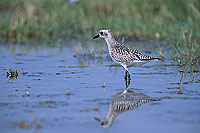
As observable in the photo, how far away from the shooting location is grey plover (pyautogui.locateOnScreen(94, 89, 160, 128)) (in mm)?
6500

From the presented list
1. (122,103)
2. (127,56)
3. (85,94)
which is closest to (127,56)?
(127,56)

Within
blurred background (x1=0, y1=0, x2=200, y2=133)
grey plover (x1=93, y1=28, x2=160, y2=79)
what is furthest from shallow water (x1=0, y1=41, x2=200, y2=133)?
grey plover (x1=93, y1=28, x2=160, y2=79)

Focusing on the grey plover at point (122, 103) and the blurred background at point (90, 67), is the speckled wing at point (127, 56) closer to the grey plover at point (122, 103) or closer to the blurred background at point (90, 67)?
the blurred background at point (90, 67)

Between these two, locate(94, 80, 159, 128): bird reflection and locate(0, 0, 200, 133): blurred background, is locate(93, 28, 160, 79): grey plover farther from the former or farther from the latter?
locate(94, 80, 159, 128): bird reflection

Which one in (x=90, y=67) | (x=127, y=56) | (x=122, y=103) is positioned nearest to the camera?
(x=122, y=103)

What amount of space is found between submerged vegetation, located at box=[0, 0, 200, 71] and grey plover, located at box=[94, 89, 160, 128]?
213 inches

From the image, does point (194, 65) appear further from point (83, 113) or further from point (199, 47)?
point (83, 113)

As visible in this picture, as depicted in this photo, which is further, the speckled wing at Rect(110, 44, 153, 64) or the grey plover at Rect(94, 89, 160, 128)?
the speckled wing at Rect(110, 44, 153, 64)

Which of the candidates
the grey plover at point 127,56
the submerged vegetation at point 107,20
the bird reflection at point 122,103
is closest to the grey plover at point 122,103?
the bird reflection at point 122,103

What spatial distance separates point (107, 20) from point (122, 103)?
322 inches

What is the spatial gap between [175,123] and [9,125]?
7.69 feet

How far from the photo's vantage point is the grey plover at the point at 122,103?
21.3ft

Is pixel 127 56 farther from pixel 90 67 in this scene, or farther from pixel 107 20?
pixel 107 20

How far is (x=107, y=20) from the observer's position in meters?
15.3
